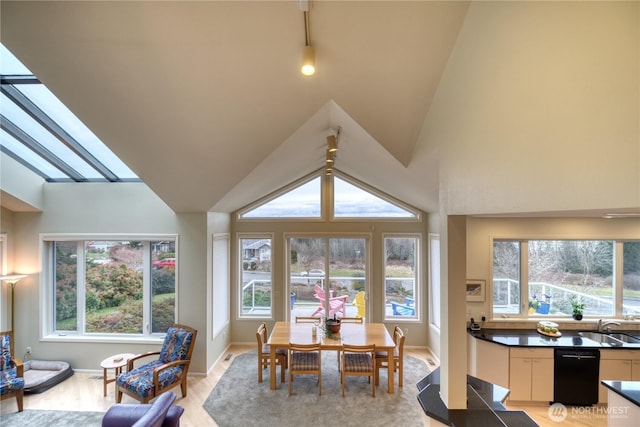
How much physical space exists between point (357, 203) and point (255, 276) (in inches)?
104

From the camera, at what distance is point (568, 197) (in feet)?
3.97

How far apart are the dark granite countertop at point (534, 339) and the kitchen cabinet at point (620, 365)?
8cm

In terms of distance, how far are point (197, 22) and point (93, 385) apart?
212 inches

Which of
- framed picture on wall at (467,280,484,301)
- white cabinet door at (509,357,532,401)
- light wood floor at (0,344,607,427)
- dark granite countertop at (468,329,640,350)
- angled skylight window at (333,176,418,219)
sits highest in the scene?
angled skylight window at (333,176,418,219)

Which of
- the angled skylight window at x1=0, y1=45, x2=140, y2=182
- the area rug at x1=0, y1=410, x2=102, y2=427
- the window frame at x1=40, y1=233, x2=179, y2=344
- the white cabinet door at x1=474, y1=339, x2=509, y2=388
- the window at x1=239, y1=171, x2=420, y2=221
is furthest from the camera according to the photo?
the window at x1=239, y1=171, x2=420, y2=221

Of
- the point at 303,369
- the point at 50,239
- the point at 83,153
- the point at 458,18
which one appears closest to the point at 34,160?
the point at 83,153

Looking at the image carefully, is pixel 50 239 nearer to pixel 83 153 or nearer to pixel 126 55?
pixel 83 153

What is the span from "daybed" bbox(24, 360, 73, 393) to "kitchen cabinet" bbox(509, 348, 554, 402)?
667 cm

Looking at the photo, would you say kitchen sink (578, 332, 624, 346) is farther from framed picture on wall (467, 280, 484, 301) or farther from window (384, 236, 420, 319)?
window (384, 236, 420, 319)

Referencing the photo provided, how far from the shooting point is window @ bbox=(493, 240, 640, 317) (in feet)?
14.7

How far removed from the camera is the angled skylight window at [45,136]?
3.35 metres

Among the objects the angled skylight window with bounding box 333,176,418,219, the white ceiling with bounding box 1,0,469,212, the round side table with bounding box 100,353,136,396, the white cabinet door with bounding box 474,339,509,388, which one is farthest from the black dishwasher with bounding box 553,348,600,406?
the round side table with bounding box 100,353,136,396

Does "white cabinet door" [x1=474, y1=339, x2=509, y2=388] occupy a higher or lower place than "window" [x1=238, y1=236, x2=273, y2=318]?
lower

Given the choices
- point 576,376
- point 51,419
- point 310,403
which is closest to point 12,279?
point 51,419
